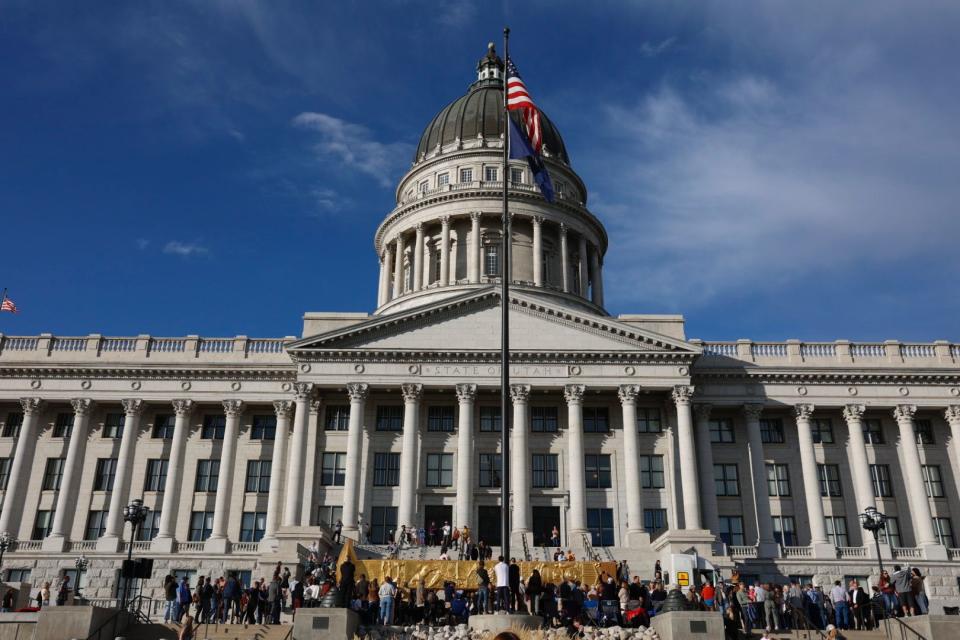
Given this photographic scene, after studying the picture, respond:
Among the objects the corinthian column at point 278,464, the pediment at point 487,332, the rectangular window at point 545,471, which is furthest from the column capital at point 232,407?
the rectangular window at point 545,471

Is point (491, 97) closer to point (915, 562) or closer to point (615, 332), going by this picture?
point (615, 332)

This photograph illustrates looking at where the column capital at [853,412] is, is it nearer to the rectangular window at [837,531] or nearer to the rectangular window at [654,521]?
the rectangular window at [837,531]

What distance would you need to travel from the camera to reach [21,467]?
50344mm

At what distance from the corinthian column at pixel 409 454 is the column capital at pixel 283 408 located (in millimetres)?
7209

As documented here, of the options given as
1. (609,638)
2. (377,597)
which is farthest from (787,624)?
(377,597)

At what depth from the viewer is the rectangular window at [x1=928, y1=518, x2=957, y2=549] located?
48469 mm

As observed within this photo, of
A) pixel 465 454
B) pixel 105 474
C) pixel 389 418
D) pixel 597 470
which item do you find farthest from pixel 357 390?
pixel 105 474

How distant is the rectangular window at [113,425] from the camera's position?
2055 inches

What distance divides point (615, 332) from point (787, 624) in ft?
71.7

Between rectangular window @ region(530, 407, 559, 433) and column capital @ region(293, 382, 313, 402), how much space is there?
1295 centimetres

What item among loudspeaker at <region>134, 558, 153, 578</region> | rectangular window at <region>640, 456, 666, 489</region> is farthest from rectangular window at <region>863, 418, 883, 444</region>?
loudspeaker at <region>134, 558, 153, 578</region>

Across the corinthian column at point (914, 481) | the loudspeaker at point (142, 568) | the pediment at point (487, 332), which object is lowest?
the loudspeaker at point (142, 568)

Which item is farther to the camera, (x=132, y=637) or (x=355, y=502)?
(x=355, y=502)

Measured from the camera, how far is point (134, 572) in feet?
88.4
